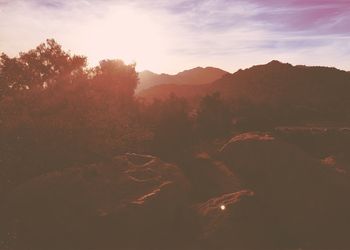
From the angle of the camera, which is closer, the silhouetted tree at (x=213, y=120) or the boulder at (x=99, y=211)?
the boulder at (x=99, y=211)

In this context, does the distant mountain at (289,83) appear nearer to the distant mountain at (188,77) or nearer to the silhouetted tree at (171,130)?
the silhouetted tree at (171,130)

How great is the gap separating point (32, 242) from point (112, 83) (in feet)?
95.3

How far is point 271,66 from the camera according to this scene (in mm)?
76312

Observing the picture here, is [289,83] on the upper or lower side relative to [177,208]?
upper

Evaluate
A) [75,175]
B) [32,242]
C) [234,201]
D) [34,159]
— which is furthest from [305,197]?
[34,159]

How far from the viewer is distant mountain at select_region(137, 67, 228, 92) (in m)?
130

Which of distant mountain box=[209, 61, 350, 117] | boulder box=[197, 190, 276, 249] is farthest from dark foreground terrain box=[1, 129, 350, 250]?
distant mountain box=[209, 61, 350, 117]

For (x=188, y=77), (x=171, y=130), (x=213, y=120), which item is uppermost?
(x=188, y=77)

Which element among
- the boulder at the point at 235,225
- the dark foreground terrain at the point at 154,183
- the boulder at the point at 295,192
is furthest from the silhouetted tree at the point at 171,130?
the boulder at the point at 235,225

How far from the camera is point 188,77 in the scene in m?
138

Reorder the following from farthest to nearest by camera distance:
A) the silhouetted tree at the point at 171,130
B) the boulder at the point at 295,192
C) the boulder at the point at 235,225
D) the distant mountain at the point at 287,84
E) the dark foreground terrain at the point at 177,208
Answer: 1. the distant mountain at the point at 287,84
2. the silhouetted tree at the point at 171,130
3. the boulder at the point at 295,192
4. the dark foreground terrain at the point at 177,208
5. the boulder at the point at 235,225

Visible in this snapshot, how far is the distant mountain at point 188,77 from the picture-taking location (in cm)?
13025

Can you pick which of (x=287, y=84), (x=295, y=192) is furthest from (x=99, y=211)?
→ (x=287, y=84)

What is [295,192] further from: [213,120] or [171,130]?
[213,120]
